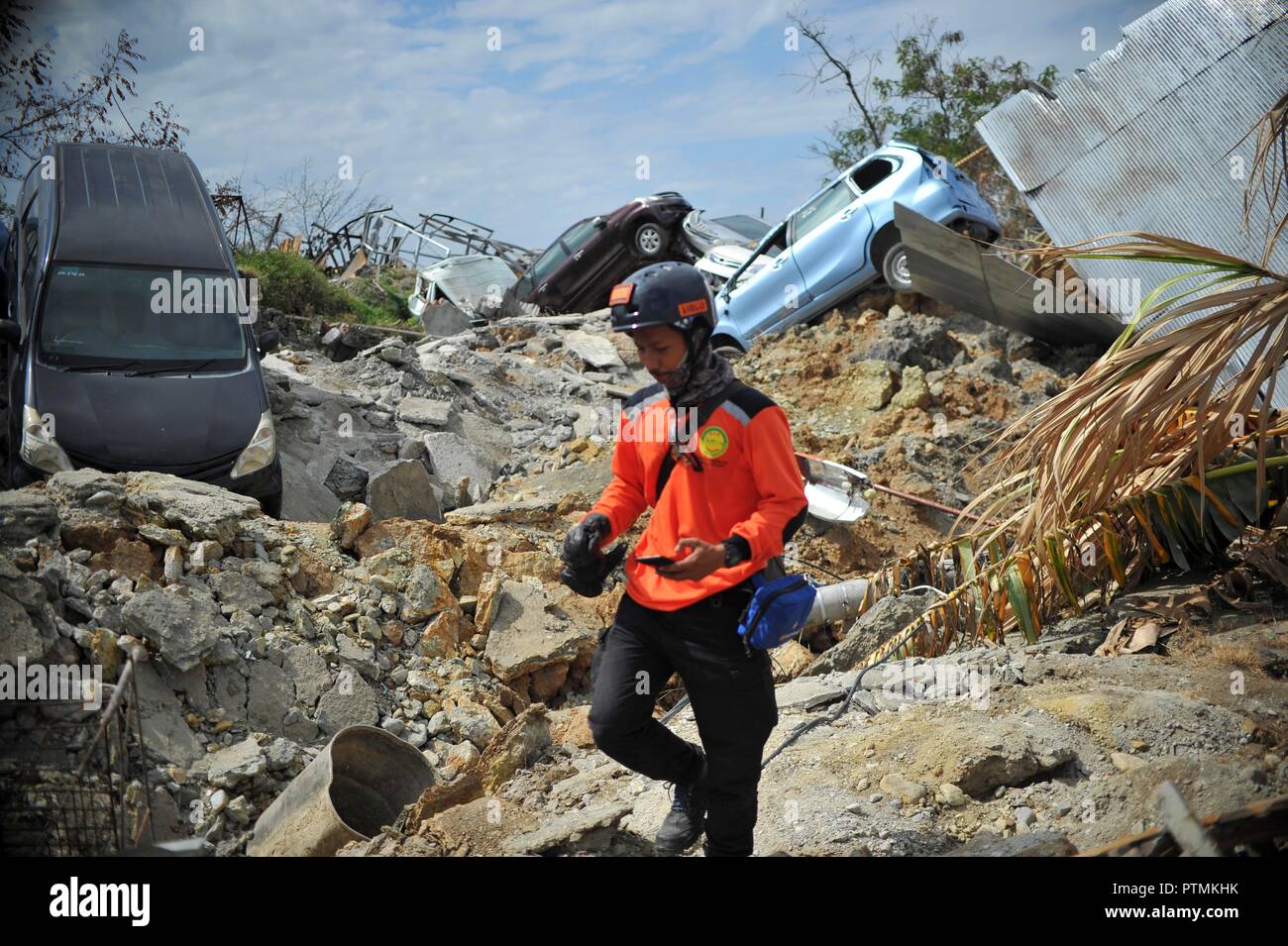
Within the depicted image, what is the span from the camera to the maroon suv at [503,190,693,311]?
1655cm

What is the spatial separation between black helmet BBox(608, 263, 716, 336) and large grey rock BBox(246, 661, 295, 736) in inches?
125

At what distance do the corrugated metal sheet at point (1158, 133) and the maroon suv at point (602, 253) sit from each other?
22.3 feet

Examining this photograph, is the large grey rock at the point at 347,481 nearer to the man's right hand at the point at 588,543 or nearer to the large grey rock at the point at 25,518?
the large grey rock at the point at 25,518

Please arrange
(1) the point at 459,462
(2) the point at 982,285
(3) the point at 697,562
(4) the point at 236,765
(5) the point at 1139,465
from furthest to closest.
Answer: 1. (2) the point at 982,285
2. (1) the point at 459,462
3. (5) the point at 1139,465
4. (4) the point at 236,765
5. (3) the point at 697,562

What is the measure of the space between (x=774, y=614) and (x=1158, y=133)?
26.5ft

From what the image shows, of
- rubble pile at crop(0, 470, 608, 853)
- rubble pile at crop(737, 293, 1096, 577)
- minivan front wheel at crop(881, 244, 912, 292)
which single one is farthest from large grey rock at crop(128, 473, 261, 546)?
minivan front wheel at crop(881, 244, 912, 292)

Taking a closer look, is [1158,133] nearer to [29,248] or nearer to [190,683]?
[190,683]

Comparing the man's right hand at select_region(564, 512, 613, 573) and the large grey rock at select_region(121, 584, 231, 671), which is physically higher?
the large grey rock at select_region(121, 584, 231, 671)

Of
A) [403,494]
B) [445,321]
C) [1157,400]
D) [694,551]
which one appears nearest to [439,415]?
[403,494]

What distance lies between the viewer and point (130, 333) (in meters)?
8.28

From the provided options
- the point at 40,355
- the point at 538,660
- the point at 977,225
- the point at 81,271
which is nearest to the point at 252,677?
the point at 538,660

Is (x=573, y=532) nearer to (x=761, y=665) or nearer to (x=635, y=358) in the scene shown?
(x=761, y=665)

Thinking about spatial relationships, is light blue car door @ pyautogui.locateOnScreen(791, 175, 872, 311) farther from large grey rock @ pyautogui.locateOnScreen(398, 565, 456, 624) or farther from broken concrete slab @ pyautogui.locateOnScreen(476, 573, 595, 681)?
large grey rock @ pyautogui.locateOnScreen(398, 565, 456, 624)

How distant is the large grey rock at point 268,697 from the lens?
534cm
